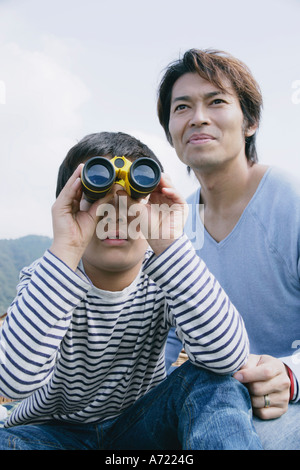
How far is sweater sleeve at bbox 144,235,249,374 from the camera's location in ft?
2.95

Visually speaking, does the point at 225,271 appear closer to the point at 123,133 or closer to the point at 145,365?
the point at 145,365

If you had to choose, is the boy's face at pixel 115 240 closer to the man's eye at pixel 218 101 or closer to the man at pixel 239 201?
the man at pixel 239 201

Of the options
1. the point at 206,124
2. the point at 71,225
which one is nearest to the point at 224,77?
the point at 206,124

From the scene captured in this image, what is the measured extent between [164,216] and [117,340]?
362mm

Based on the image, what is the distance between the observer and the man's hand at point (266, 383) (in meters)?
0.96

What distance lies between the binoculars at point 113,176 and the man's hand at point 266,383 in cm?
50

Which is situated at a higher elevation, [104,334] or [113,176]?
[113,176]

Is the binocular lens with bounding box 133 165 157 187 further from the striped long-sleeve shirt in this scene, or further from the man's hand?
the man's hand

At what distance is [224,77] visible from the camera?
5.04 ft

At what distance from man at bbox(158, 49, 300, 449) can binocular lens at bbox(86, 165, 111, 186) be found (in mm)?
596

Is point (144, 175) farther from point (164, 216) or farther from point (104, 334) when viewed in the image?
point (104, 334)

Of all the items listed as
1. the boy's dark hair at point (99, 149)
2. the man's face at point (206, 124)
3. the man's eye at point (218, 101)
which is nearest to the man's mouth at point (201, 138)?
the man's face at point (206, 124)

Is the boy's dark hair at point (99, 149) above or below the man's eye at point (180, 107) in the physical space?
below

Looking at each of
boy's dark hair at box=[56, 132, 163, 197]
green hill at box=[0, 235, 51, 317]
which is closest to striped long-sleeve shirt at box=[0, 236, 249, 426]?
boy's dark hair at box=[56, 132, 163, 197]
